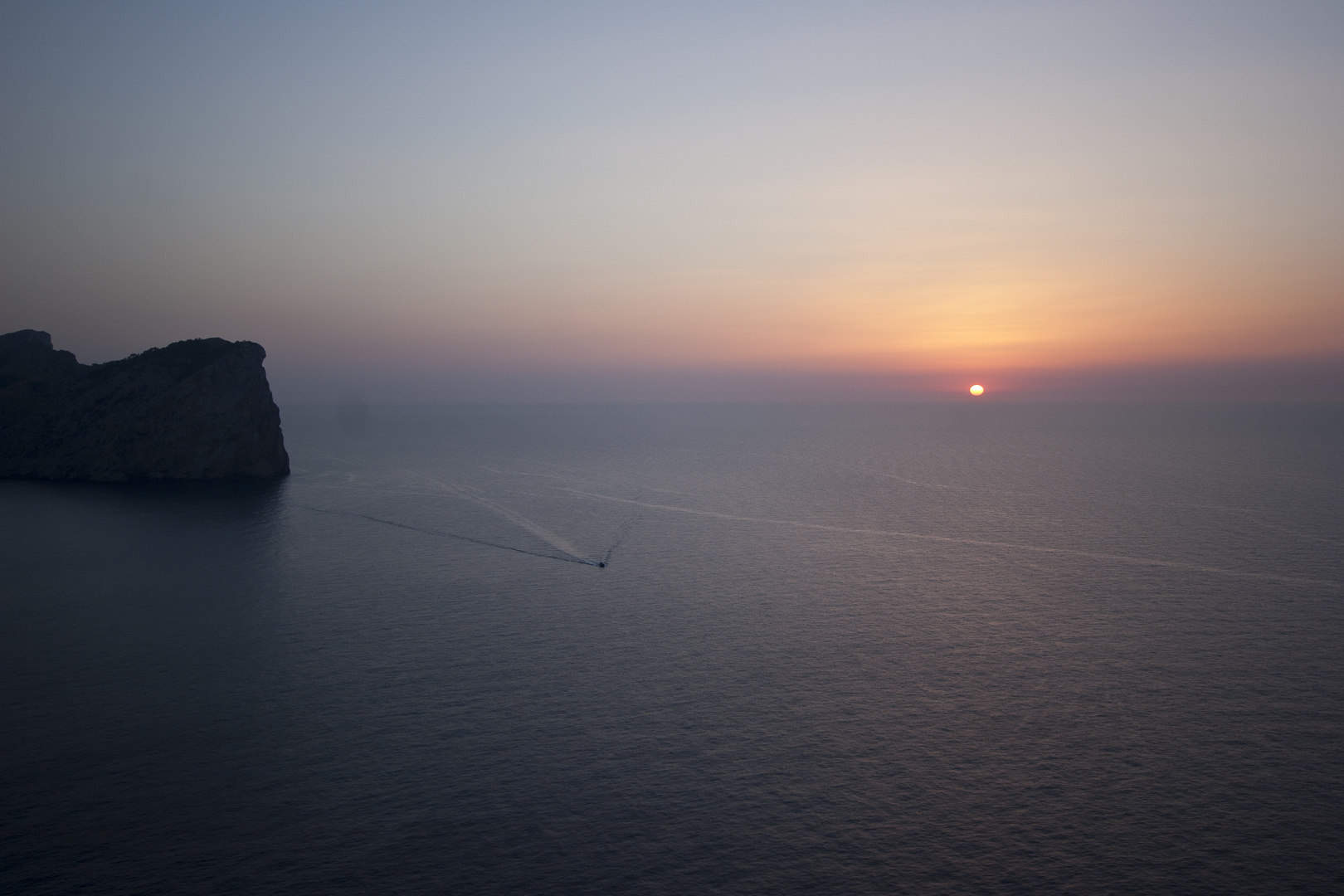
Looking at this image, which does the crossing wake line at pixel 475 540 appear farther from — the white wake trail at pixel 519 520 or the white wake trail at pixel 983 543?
the white wake trail at pixel 983 543

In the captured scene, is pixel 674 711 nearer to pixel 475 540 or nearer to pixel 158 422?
pixel 475 540

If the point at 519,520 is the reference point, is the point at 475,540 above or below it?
below

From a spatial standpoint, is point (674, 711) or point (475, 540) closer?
point (674, 711)

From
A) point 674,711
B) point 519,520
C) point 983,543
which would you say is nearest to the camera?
point 674,711

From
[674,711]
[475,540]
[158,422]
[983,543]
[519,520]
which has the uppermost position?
[158,422]

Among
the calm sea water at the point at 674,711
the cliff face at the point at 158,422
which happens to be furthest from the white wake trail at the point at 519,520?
the cliff face at the point at 158,422

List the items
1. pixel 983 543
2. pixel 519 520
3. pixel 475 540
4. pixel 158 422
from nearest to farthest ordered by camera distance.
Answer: pixel 983 543
pixel 475 540
pixel 519 520
pixel 158 422

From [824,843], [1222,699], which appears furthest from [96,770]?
[1222,699]

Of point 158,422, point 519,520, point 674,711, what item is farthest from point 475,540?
point 158,422

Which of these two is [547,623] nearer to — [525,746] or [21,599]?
[525,746]
